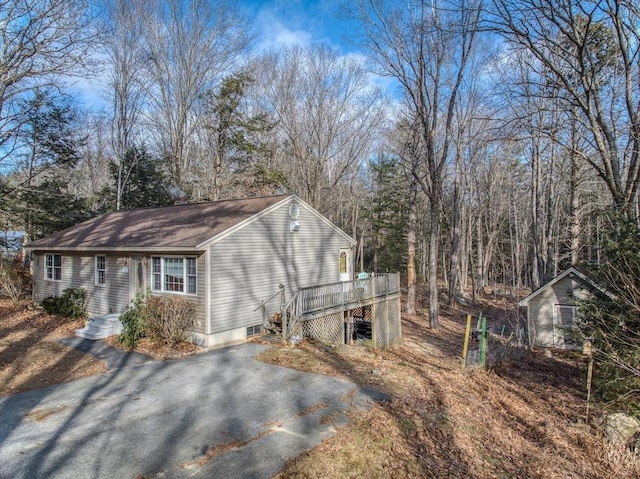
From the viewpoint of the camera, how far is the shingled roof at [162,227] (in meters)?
11.6

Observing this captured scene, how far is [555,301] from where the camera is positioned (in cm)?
1652

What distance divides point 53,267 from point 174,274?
7.25 m

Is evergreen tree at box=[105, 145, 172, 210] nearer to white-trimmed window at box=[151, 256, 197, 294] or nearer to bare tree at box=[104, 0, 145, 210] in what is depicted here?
bare tree at box=[104, 0, 145, 210]

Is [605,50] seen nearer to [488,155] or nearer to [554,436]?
[554,436]

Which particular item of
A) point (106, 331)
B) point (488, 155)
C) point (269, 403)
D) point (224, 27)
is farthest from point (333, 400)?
point (488, 155)

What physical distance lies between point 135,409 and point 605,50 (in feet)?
46.0

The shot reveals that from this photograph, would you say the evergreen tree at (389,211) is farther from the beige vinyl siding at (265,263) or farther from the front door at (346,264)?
the beige vinyl siding at (265,263)

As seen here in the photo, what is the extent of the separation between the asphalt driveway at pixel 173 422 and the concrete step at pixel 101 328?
10.9ft

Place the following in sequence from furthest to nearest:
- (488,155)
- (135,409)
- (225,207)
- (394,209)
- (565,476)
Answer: (394,209) < (488,155) < (225,207) < (135,409) < (565,476)

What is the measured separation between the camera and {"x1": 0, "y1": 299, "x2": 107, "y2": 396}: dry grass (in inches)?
308

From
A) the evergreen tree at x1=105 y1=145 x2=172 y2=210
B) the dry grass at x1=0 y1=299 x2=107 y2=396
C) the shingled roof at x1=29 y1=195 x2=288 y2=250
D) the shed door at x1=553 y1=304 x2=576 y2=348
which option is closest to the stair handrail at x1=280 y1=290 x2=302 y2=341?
the shingled roof at x1=29 y1=195 x2=288 y2=250

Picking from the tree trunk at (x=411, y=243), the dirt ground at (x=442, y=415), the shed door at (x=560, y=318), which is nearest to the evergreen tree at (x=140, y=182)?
the dirt ground at (x=442, y=415)

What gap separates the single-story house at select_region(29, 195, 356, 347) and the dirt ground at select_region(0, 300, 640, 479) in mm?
1774

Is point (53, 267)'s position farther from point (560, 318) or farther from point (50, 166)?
point (560, 318)
